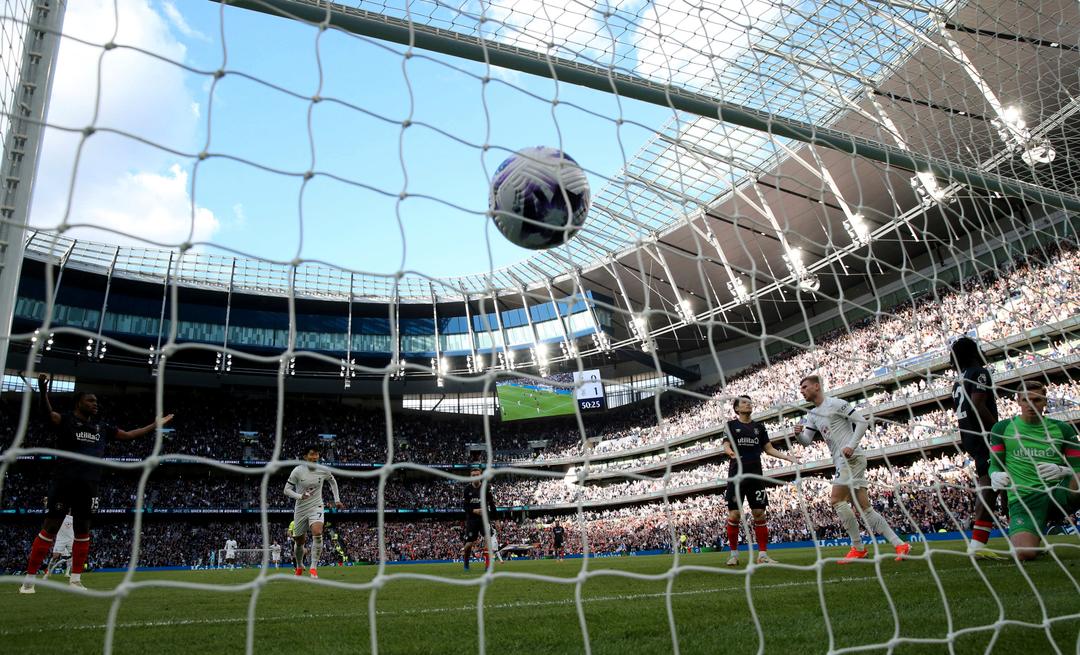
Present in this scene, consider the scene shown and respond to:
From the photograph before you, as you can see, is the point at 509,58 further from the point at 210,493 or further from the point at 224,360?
the point at 224,360

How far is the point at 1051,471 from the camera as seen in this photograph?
4734 mm

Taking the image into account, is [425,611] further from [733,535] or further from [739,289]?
[739,289]

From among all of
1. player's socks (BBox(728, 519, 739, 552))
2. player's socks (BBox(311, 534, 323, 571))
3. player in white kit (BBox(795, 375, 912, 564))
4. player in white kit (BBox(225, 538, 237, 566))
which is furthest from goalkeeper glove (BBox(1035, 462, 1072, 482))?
player in white kit (BBox(225, 538, 237, 566))

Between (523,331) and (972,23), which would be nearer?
(972,23)

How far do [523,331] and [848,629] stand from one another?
36.9m

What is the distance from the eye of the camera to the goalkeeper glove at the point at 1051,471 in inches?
186

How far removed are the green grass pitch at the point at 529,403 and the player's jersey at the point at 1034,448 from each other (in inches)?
1153

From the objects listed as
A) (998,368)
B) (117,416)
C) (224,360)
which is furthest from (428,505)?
(998,368)

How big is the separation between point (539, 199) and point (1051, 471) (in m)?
4.00

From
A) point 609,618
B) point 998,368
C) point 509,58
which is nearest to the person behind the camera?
point 609,618

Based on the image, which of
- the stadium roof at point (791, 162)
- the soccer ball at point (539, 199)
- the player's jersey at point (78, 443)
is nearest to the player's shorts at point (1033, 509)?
the stadium roof at point (791, 162)

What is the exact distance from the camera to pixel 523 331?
3994cm

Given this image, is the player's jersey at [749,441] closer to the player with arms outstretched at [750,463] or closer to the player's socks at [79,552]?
the player with arms outstretched at [750,463]

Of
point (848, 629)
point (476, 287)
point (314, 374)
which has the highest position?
point (476, 287)
